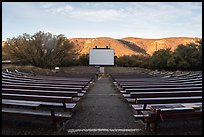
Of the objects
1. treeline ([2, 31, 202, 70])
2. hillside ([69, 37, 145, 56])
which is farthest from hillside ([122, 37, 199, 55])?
treeline ([2, 31, 202, 70])

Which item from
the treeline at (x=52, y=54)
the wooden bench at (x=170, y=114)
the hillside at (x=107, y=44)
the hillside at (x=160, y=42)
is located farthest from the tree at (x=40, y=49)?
the hillside at (x=160, y=42)

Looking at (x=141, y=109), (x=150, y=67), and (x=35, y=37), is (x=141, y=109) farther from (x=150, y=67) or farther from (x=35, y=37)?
(x=35, y=37)

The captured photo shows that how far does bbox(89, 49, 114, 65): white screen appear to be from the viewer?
108 ft

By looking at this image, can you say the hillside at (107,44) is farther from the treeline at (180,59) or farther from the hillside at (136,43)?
the treeline at (180,59)

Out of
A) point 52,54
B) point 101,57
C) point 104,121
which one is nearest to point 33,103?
point 104,121

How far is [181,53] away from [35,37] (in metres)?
19.3

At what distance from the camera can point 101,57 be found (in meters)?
33.0

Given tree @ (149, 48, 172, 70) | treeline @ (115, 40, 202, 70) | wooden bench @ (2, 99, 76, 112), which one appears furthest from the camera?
tree @ (149, 48, 172, 70)

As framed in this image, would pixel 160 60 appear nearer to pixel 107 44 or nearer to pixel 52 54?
pixel 52 54

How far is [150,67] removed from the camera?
31.7 m

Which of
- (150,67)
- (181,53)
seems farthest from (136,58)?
(181,53)

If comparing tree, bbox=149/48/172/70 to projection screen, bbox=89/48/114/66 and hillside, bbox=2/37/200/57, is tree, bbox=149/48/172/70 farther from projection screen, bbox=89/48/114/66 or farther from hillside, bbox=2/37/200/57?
hillside, bbox=2/37/200/57

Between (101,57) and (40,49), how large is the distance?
8.41 m

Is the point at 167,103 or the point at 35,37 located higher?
the point at 35,37
